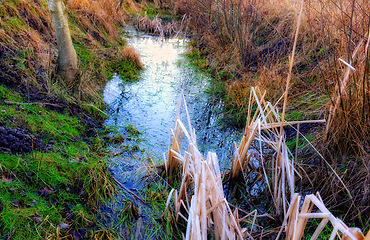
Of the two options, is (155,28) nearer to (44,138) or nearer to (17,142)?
(44,138)

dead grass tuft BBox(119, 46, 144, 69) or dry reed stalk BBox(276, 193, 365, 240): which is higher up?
dry reed stalk BBox(276, 193, 365, 240)

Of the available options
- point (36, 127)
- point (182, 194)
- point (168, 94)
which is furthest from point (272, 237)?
point (168, 94)

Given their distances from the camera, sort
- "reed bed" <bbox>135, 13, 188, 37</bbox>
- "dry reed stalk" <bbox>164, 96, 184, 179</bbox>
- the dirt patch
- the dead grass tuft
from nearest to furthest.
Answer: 1. the dirt patch
2. "dry reed stalk" <bbox>164, 96, 184, 179</bbox>
3. the dead grass tuft
4. "reed bed" <bbox>135, 13, 188, 37</bbox>

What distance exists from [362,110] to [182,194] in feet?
5.76

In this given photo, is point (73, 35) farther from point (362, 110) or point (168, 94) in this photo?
point (362, 110)

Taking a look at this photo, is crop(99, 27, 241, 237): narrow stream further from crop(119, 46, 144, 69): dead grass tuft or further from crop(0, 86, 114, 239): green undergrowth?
crop(0, 86, 114, 239): green undergrowth

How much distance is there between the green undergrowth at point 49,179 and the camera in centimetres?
203

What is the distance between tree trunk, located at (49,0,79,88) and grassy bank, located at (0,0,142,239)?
0.12 meters

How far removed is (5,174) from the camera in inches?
90.7

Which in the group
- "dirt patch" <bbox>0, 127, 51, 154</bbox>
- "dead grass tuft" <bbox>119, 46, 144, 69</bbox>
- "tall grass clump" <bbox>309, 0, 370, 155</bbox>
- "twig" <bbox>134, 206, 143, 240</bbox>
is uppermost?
"tall grass clump" <bbox>309, 0, 370, 155</bbox>

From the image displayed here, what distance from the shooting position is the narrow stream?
11.0 ft

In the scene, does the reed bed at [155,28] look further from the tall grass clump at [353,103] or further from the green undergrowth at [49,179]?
the tall grass clump at [353,103]

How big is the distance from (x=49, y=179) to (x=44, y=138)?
2.23ft

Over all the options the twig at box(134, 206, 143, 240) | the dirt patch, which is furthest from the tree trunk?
the twig at box(134, 206, 143, 240)
